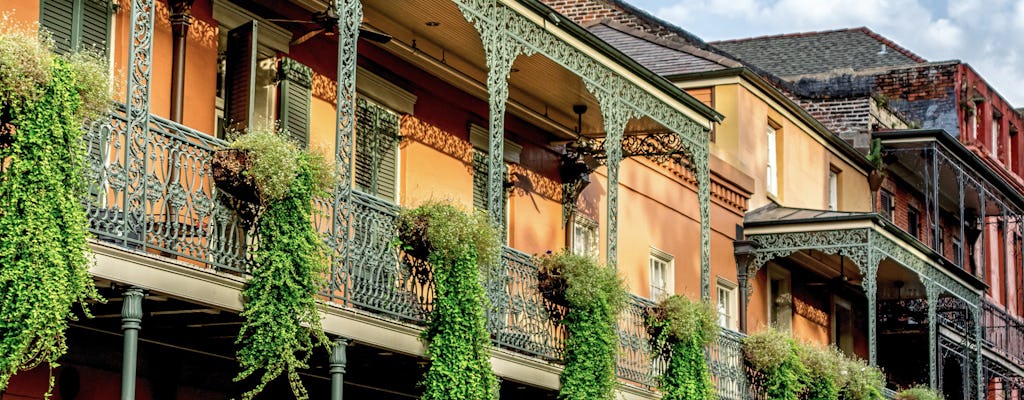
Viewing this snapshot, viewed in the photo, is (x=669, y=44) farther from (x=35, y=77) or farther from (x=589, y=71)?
(x=35, y=77)

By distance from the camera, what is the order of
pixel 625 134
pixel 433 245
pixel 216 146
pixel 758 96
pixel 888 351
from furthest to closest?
pixel 888 351, pixel 758 96, pixel 625 134, pixel 433 245, pixel 216 146

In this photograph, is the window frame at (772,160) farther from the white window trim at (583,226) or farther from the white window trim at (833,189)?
the white window trim at (583,226)

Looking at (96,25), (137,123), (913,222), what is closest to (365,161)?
(96,25)

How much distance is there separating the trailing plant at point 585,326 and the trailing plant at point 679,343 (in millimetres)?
1764

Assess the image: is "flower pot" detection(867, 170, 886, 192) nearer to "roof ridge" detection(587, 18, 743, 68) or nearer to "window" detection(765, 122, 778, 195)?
"roof ridge" detection(587, 18, 743, 68)

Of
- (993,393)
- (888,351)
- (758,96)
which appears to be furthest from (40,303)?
(993,393)

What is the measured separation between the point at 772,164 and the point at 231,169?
17060mm

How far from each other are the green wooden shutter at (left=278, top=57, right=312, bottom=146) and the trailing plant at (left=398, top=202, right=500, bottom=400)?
6.20ft

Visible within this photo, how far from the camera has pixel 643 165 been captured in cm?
2334

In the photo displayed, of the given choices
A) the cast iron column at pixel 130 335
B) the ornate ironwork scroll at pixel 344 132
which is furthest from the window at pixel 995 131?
the cast iron column at pixel 130 335

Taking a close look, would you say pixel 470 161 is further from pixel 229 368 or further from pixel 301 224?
pixel 301 224

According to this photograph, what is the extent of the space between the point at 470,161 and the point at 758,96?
8690 mm

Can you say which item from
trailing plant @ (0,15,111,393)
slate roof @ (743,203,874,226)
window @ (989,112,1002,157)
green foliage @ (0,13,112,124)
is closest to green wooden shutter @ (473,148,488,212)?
slate roof @ (743,203,874,226)

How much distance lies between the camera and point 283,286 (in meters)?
12.9
